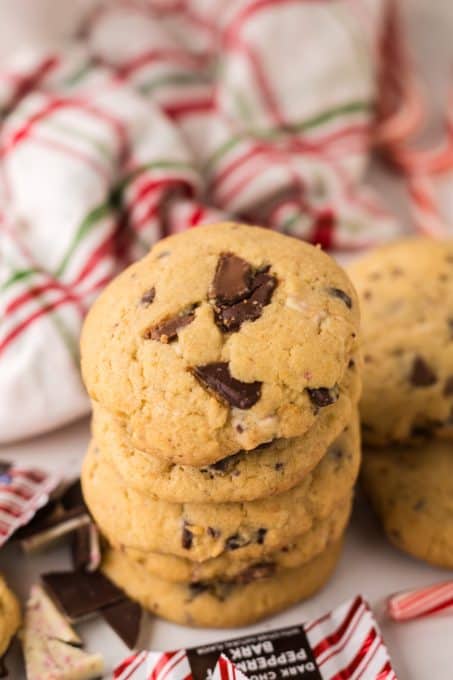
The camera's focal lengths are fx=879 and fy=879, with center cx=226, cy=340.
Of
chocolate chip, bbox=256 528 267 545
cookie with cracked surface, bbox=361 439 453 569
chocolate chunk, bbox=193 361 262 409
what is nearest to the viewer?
chocolate chunk, bbox=193 361 262 409

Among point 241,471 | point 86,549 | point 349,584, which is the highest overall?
point 241,471

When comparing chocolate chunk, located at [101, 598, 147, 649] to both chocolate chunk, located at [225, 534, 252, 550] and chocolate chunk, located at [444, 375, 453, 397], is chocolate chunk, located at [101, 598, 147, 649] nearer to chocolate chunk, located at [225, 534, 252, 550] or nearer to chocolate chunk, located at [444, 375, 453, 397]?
chocolate chunk, located at [225, 534, 252, 550]

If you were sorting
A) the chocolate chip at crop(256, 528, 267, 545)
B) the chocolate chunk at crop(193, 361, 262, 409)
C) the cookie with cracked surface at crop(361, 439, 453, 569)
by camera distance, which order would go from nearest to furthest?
the chocolate chunk at crop(193, 361, 262, 409), the chocolate chip at crop(256, 528, 267, 545), the cookie with cracked surface at crop(361, 439, 453, 569)

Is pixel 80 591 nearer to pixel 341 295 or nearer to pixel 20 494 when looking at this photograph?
pixel 20 494

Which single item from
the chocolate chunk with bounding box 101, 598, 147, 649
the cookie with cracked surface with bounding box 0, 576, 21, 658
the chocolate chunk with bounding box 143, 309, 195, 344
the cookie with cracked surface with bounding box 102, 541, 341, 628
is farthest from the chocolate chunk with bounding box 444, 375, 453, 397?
the cookie with cracked surface with bounding box 0, 576, 21, 658

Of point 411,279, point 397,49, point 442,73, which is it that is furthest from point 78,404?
point 442,73

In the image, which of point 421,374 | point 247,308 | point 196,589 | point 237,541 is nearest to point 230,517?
point 237,541

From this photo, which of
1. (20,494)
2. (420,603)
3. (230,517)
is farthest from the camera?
(20,494)

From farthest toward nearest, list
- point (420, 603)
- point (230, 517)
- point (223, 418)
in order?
point (420, 603) → point (230, 517) → point (223, 418)
